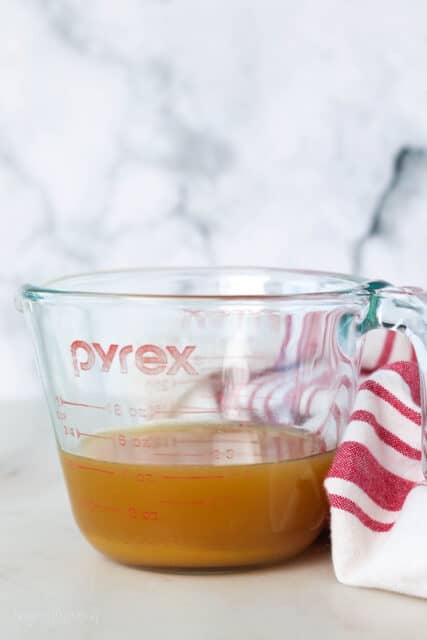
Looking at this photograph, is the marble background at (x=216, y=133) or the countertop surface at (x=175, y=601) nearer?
the countertop surface at (x=175, y=601)

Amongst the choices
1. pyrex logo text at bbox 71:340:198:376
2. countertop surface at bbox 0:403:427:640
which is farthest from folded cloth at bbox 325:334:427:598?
pyrex logo text at bbox 71:340:198:376

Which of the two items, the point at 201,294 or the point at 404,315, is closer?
the point at 404,315

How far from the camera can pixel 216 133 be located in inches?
52.4

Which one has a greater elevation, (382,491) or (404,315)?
(404,315)

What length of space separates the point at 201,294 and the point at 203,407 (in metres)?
0.17

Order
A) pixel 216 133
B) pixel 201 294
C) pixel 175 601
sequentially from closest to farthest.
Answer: pixel 175 601 < pixel 201 294 < pixel 216 133

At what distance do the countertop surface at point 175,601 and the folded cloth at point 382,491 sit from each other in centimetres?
2

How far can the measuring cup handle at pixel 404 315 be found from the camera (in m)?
0.68

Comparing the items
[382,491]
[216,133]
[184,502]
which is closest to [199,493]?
[184,502]

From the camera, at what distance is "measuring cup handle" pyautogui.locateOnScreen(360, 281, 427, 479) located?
683mm

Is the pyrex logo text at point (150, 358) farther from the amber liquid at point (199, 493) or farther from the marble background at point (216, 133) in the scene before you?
the marble background at point (216, 133)

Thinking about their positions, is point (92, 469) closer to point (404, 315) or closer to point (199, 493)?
point (199, 493)

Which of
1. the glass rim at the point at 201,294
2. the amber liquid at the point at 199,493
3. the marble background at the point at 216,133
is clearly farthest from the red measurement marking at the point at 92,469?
the marble background at the point at 216,133

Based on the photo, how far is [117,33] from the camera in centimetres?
132
